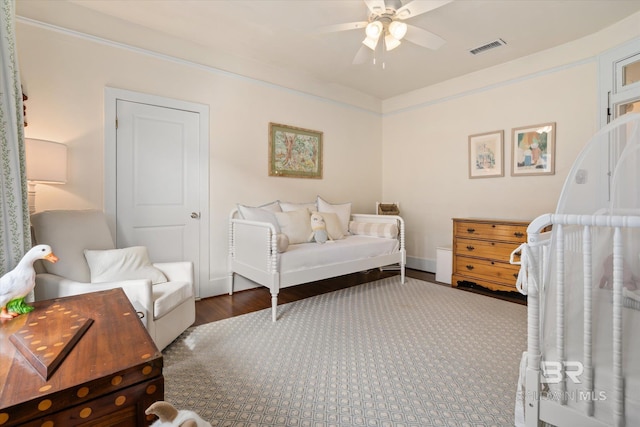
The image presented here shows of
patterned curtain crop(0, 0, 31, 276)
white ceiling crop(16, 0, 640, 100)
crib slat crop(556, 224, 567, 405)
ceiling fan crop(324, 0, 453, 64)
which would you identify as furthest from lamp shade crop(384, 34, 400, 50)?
patterned curtain crop(0, 0, 31, 276)

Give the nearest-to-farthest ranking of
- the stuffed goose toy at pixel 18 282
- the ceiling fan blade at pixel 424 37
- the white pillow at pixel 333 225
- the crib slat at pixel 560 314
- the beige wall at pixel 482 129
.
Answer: the crib slat at pixel 560 314 < the stuffed goose toy at pixel 18 282 < the ceiling fan blade at pixel 424 37 < the beige wall at pixel 482 129 < the white pillow at pixel 333 225

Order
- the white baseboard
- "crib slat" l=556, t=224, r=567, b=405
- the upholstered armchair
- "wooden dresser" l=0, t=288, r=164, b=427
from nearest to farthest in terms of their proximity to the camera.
Answer: "wooden dresser" l=0, t=288, r=164, b=427 → "crib slat" l=556, t=224, r=567, b=405 → the upholstered armchair → the white baseboard

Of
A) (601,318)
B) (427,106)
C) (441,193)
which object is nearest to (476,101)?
(427,106)

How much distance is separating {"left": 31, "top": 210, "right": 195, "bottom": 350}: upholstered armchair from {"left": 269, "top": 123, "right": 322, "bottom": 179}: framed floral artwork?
179 centimetres

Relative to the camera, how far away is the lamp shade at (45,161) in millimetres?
1886

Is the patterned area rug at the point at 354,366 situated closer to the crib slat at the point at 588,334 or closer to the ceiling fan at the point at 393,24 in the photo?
the crib slat at the point at 588,334

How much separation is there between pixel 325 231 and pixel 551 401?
2458mm

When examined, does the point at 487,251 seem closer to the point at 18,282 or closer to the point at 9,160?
the point at 18,282

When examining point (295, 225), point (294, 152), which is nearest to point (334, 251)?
point (295, 225)

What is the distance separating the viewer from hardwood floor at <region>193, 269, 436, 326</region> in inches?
105

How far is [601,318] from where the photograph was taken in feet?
3.19

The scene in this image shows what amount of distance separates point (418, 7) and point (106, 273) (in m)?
2.74

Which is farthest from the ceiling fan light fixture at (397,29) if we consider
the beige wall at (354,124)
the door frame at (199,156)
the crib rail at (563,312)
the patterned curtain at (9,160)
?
the patterned curtain at (9,160)

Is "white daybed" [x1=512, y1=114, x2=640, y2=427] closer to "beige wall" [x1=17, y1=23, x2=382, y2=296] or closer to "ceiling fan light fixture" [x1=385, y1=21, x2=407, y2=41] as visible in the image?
"ceiling fan light fixture" [x1=385, y1=21, x2=407, y2=41]
